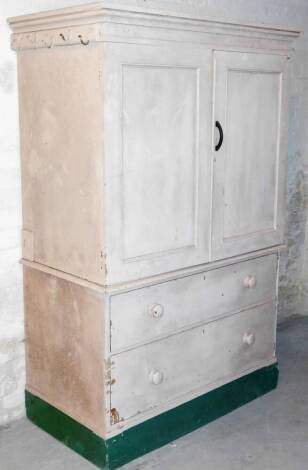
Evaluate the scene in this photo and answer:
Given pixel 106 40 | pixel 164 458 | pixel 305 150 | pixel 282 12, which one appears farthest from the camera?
pixel 305 150

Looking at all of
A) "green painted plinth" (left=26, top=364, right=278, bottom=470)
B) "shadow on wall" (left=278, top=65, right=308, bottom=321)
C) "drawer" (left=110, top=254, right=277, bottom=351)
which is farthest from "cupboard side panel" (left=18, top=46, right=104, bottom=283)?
"shadow on wall" (left=278, top=65, right=308, bottom=321)

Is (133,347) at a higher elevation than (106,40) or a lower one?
lower

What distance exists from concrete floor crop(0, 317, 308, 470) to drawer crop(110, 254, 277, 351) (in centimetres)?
53

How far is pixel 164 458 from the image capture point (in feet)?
8.46

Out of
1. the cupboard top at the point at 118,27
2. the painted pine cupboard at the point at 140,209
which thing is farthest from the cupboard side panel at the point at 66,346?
the cupboard top at the point at 118,27

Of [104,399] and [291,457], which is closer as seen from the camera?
[104,399]

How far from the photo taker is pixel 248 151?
109 inches

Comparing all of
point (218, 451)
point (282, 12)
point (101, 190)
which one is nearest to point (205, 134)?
point (101, 190)

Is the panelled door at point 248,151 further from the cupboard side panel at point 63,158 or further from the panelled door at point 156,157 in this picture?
the cupboard side panel at point 63,158

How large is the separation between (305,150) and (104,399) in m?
2.60

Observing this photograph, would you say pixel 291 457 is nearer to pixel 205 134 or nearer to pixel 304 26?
pixel 205 134

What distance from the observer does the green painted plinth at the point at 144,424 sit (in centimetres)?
249

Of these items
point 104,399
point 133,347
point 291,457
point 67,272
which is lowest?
point 291,457

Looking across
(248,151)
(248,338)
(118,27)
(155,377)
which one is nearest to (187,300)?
(155,377)
